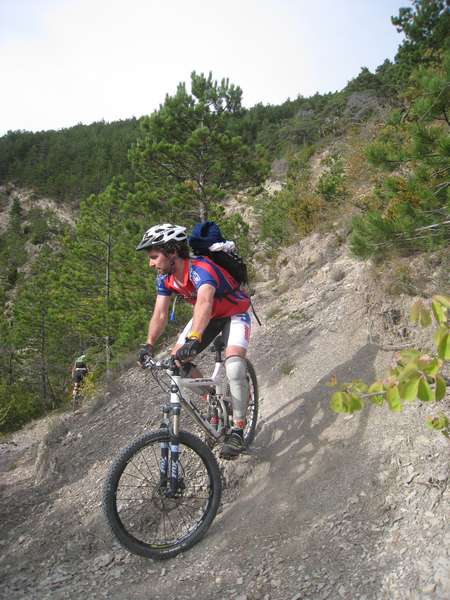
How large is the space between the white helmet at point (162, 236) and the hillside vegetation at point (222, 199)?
7.85 ft

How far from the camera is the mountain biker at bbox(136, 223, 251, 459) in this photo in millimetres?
3596

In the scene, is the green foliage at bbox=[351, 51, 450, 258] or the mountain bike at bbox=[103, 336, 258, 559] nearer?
the mountain bike at bbox=[103, 336, 258, 559]

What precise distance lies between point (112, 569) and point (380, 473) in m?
2.32

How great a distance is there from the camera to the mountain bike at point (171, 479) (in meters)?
3.20

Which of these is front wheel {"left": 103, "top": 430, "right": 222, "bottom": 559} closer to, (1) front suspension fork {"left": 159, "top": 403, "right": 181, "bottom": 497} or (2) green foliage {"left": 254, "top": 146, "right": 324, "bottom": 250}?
(1) front suspension fork {"left": 159, "top": 403, "right": 181, "bottom": 497}

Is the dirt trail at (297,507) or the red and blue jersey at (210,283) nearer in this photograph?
the dirt trail at (297,507)

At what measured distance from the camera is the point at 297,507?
3471 millimetres

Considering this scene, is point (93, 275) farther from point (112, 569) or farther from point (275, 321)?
→ point (112, 569)

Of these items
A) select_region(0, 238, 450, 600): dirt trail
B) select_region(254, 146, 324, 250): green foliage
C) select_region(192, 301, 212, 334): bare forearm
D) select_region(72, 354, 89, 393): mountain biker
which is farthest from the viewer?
select_region(72, 354, 89, 393): mountain biker

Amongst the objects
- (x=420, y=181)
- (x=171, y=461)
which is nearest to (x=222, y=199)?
(x=420, y=181)

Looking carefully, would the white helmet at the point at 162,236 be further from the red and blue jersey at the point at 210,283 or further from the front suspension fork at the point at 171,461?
the front suspension fork at the point at 171,461

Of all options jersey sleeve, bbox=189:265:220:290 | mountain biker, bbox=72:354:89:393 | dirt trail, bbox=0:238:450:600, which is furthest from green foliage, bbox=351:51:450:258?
mountain biker, bbox=72:354:89:393

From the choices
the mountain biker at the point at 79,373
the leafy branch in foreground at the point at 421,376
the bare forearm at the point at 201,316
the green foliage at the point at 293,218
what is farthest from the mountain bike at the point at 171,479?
the mountain biker at the point at 79,373

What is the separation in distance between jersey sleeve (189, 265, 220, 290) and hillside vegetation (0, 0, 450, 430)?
84.6 inches
